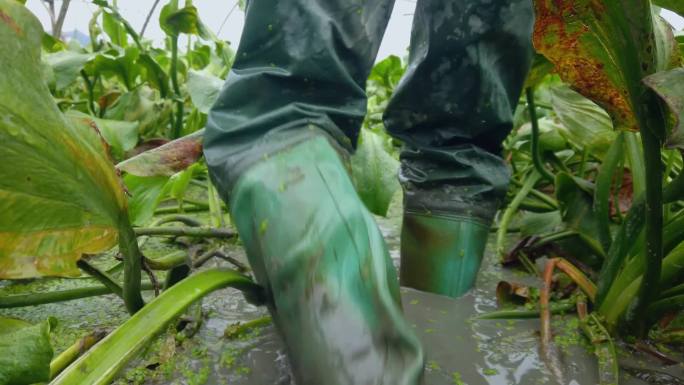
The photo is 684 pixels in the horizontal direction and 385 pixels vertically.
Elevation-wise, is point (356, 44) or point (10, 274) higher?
point (356, 44)

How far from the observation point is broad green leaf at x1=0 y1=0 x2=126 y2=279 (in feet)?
1.51

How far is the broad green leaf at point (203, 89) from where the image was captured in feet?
3.57

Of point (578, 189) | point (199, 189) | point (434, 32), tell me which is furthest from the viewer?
point (199, 189)

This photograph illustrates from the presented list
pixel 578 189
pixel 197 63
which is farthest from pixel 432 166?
pixel 197 63

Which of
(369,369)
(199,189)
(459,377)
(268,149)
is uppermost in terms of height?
(268,149)

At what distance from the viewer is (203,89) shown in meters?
1.11

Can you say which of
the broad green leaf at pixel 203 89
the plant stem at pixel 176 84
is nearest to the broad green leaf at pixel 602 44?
the broad green leaf at pixel 203 89

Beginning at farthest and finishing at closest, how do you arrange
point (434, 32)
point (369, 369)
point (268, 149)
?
point (434, 32), point (268, 149), point (369, 369)

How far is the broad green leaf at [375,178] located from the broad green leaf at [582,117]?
352mm

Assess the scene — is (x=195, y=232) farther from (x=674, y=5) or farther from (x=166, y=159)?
(x=674, y=5)

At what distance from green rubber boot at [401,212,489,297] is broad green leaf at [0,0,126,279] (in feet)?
1.53

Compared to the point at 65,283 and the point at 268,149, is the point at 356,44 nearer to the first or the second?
the point at 268,149

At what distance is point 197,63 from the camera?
2094 mm

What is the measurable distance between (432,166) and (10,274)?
645 mm
